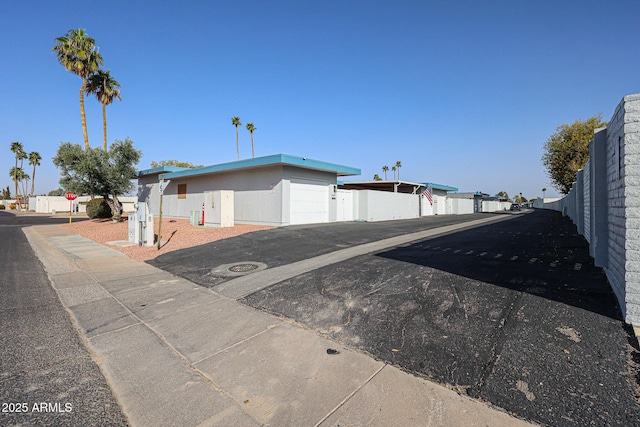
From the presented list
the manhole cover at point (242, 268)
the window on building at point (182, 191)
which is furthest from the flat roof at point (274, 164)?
the manhole cover at point (242, 268)

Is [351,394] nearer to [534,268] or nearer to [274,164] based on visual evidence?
[534,268]

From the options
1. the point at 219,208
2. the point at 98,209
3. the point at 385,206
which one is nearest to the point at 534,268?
the point at 219,208

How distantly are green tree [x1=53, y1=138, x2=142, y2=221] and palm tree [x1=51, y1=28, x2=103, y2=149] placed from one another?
4297 mm

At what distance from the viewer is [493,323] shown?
364 centimetres

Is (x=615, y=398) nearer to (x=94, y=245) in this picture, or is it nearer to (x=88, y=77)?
(x=94, y=245)

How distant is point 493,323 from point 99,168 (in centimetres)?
2391

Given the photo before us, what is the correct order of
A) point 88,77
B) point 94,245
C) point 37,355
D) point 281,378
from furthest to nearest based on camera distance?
point 88,77 < point 94,245 < point 37,355 < point 281,378

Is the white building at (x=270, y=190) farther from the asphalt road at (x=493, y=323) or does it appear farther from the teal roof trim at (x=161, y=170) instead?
the asphalt road at (x=493, y=323)

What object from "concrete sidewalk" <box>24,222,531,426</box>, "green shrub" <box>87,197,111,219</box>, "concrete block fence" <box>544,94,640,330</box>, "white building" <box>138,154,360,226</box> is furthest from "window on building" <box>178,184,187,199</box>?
"concrete block fence" <box>544,94,640,330</box>

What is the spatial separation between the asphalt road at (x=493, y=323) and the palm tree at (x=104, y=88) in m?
28.2

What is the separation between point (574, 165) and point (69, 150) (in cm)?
4277

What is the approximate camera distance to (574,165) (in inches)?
1088

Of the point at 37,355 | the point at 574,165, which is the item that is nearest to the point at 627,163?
the point at 37,355

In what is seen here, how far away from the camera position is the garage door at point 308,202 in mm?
17359
